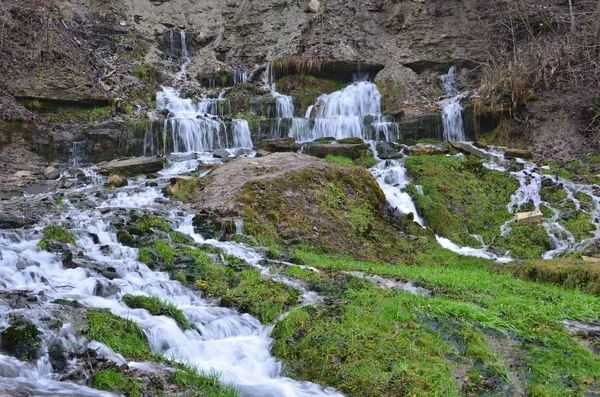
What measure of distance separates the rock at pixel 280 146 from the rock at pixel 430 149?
416 cm

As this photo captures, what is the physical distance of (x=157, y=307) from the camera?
559cm

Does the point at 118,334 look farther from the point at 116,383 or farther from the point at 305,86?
the point at 305,86

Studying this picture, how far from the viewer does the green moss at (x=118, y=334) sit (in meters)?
4.53

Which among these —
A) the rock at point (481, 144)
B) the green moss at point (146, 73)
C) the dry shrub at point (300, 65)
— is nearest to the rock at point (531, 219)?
the rock at point (481, 144)

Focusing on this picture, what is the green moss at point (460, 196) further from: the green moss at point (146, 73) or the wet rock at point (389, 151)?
the green moss at point (146, 73)

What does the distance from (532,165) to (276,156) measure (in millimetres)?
9030

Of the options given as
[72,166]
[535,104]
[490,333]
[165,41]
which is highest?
[165,41]

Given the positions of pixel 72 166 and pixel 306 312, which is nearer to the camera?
pixel 306 312

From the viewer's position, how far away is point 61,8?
80.3ft

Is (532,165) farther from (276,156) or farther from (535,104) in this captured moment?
(276,156)

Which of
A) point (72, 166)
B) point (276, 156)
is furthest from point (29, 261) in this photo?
point (72, 166)

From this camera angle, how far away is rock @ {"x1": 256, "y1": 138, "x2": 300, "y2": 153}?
1703 centimetres

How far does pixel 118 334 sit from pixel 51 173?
11666mm

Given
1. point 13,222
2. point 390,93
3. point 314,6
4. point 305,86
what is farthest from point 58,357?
point 314,6
